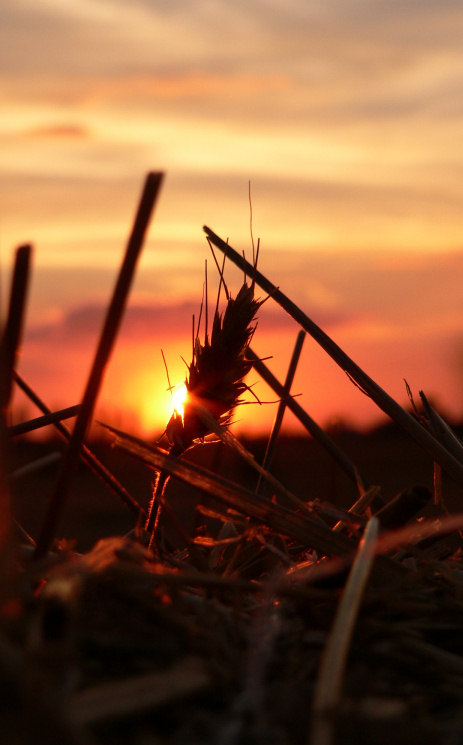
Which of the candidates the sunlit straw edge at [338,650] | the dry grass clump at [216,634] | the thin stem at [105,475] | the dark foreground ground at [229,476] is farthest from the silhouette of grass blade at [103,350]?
the dark foreground ground at [229,476]

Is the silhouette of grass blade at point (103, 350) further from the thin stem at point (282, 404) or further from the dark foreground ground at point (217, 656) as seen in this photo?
the thin stem at point (282, 404)

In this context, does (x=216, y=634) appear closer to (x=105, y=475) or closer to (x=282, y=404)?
(x=105, y=475)

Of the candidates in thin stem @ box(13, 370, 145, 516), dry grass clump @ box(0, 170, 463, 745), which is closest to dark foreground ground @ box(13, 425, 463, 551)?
thin stem @ box(13, 370, 145, 516)

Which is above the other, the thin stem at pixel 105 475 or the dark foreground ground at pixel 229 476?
the thin stem at pixel 105 475

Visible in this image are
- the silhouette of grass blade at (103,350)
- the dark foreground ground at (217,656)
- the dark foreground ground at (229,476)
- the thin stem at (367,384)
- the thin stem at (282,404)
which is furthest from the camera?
the dark foreground ground at (229,476)

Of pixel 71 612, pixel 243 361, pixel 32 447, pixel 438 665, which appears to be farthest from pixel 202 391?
pixel 32 447

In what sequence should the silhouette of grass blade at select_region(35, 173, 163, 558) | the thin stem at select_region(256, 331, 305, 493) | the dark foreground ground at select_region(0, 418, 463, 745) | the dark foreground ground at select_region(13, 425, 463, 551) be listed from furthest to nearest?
1. the dark foreground ground at select_region(13, 425, 463, 551)
2. the thin stem at select_region(256, 331, 305, 493)
3. the silhouette of grass blade at select_region(35, 173, 163, 558)
4. the dark foreground ground at select_region(0, 418, 463, 745)

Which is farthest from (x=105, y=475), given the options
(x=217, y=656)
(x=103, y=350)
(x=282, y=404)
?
(x=217, y=656)

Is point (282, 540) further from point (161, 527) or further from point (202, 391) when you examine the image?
point (202, 391)

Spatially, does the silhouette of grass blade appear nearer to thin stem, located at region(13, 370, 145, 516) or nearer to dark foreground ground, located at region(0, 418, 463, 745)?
dark foreground ground, located at region(0, 418, 463, 745)
